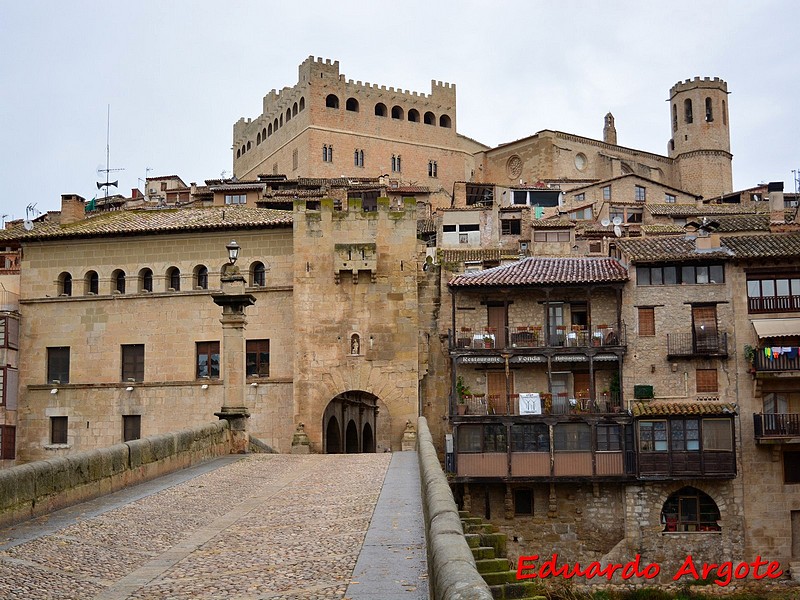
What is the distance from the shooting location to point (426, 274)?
41.7m

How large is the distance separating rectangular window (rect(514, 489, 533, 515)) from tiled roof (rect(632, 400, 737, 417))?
507cm

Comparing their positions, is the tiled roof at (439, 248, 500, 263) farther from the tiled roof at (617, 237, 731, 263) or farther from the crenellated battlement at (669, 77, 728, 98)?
the crenellated battlement at (669, 77, 728, 98)

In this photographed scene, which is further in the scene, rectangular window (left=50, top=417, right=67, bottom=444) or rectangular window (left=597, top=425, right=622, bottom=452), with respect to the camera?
rectangular window (left=50, top=417, right=67, bottom=444)

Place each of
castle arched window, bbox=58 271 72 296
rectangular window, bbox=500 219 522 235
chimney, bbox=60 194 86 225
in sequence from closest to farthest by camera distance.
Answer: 1. castle arched window, bbox=58 271 72 296
2. chimney, bbox=60 194 86 225
3. rectangular window, bbox=500 219 522 235

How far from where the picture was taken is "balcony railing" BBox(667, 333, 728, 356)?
132 feet

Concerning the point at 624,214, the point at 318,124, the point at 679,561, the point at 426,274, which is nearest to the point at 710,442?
the point at 679,561

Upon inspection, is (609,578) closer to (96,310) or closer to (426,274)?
(426,274)

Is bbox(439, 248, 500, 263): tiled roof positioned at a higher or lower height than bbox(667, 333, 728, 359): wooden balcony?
higher

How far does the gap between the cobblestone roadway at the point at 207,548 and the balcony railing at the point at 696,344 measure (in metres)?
25.8

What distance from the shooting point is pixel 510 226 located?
2426 inches

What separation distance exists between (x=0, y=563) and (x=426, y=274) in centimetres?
3208

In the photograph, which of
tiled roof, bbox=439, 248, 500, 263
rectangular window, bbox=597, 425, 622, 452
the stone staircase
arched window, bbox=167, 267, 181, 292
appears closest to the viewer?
the stone staircase

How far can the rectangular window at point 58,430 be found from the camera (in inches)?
1602

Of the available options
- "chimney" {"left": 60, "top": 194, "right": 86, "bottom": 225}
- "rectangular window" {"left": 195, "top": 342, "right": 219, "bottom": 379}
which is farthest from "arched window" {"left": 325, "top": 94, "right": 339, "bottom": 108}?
"rectangular window" {"left": 195, "top": 342, "right": 219, "bottom": 379}
